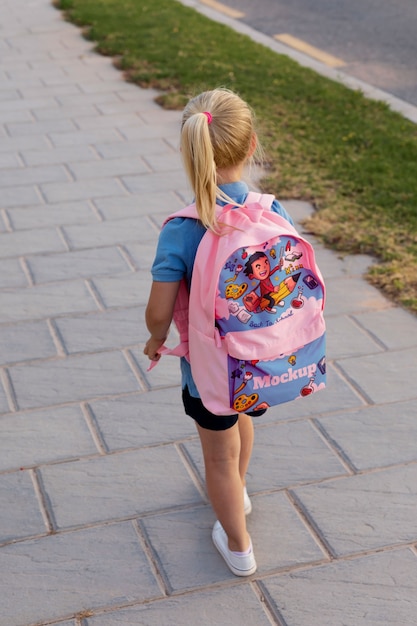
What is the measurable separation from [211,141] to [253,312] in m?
0.49

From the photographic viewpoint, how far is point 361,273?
507cm

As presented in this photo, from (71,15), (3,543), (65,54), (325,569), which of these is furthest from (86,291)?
(71,15)

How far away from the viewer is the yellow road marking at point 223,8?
12654 millimetres

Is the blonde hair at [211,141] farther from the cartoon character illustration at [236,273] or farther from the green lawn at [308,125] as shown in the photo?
the green lawn at [308,125]

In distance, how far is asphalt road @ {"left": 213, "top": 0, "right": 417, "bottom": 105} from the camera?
30.8ft

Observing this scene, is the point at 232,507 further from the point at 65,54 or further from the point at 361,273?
the point at 65,54

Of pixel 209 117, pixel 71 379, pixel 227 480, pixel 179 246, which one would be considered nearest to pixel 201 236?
pixel 179 246

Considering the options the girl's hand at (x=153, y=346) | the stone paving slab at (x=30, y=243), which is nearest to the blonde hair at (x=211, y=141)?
the girl's hand at (x=153, y=346)

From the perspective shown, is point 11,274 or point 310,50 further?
point 310,50

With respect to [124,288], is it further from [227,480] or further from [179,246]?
[179,246]

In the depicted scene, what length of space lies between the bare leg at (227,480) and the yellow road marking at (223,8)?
10632 millimetres

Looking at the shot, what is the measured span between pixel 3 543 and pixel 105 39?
8771 millimetres

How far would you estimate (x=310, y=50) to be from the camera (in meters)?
10.6

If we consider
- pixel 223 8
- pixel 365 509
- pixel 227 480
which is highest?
pixel 227 480
